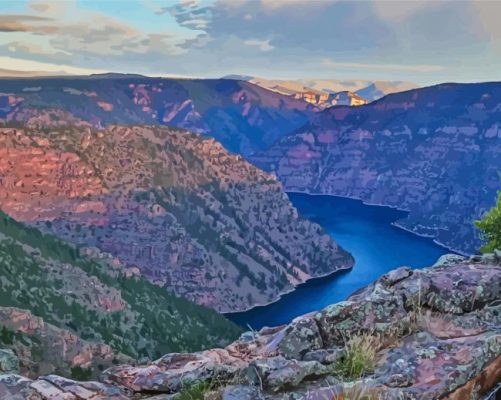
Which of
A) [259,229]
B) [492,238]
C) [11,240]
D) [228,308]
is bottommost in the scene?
[228,308]

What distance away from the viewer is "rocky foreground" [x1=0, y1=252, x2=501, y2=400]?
20.2 ft

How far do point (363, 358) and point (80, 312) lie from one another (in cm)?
7761

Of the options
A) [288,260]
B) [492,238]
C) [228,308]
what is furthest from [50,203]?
[492,238]

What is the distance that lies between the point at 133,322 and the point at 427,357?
266 ft

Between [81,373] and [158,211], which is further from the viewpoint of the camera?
[158,211]

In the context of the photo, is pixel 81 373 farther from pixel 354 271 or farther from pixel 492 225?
pixel 354 271

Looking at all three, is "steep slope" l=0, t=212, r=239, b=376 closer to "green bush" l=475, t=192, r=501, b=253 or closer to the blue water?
the blue water

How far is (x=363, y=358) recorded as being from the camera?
6531mm

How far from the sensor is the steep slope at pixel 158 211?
13838cm

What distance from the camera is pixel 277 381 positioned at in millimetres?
6289

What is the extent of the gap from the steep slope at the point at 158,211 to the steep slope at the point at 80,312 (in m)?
33.2

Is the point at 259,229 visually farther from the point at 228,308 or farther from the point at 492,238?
the point at 492,238

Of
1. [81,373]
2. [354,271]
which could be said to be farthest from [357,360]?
[354,271]

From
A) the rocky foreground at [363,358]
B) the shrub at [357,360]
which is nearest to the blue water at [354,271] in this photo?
the rocky foreground at [363,358]
